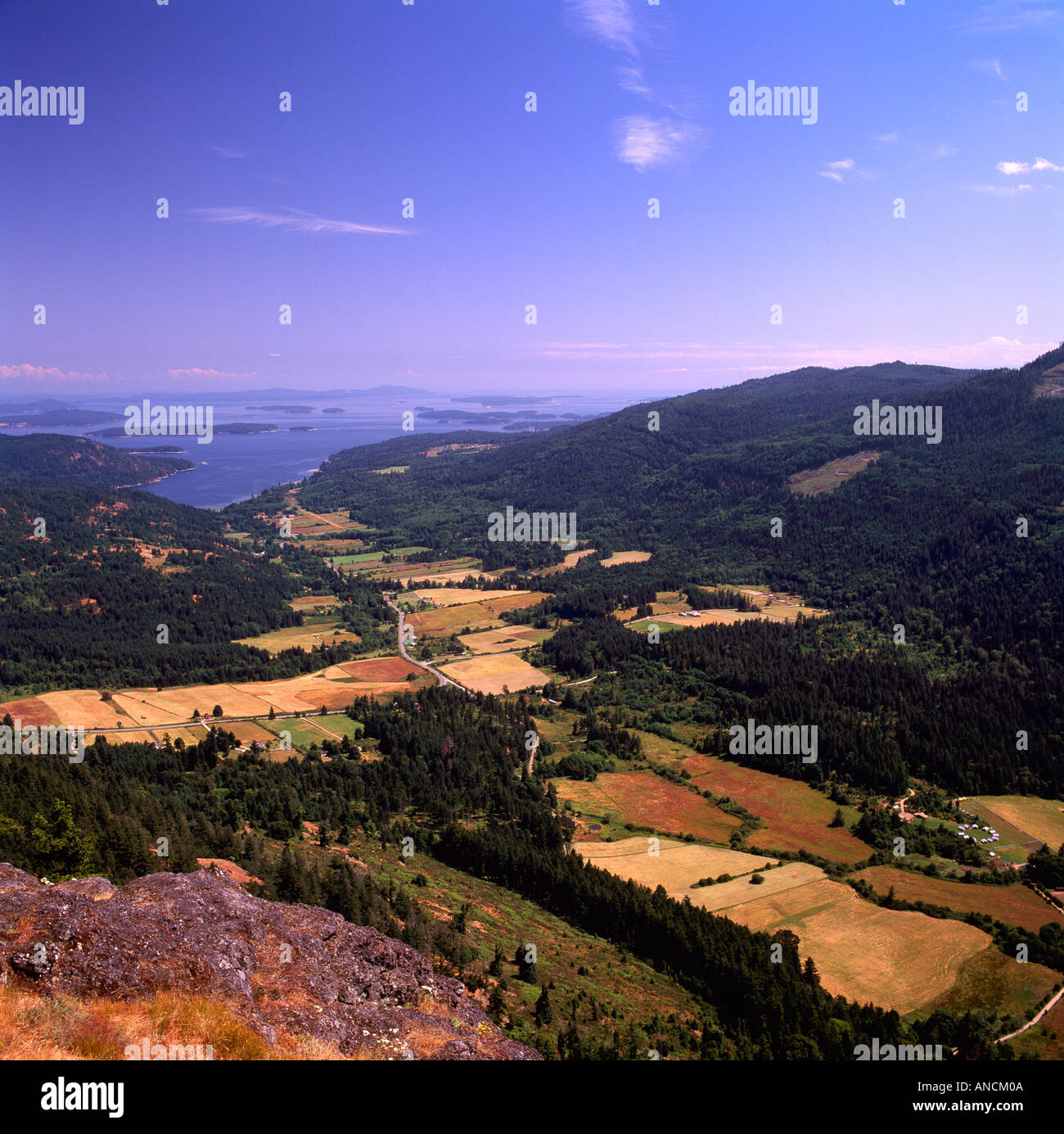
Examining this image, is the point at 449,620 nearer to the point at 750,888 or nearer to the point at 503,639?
the point at 503,639

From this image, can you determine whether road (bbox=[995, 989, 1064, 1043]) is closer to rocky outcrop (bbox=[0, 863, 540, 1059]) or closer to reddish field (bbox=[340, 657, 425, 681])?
rocky outcrop (bbox=[0, 863, 540, 1059])

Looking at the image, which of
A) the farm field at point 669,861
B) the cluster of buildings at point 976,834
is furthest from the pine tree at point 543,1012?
the cluster of buildings at point 976,834

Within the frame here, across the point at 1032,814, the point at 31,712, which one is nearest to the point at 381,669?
the point at 31,712

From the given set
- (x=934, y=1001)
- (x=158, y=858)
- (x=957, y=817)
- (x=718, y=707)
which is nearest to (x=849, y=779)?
(x=957, y=817)

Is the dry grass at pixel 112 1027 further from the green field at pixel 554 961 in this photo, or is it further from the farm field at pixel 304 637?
the farm field at pixel 304 637
